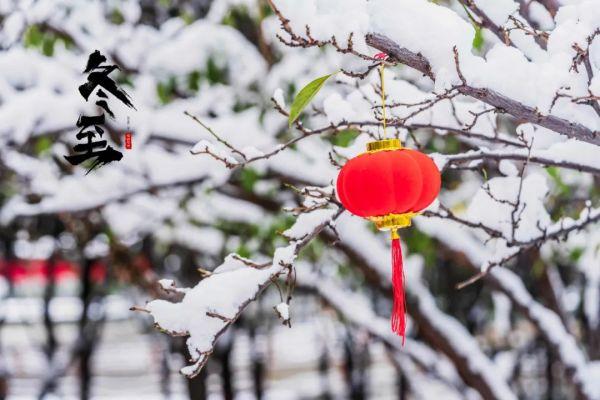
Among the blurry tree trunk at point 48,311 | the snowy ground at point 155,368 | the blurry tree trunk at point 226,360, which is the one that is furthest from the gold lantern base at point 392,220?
the snowy ground at point 155,368

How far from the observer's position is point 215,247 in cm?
559

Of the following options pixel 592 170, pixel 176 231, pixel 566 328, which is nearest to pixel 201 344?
pixel 592 170

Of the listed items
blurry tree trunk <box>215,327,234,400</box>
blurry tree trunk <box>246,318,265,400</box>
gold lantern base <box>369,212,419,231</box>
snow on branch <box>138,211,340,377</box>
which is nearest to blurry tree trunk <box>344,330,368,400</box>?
blurry tree trunk <box>246,318,265,400</box>

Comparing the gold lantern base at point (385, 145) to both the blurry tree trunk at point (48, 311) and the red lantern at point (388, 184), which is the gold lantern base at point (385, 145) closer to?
the red lantern at point (388, 184)

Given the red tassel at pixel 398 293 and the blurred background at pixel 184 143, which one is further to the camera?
the blurred background at pixel 184 143

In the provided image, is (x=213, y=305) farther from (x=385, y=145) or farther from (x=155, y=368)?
(x=155, y=368)

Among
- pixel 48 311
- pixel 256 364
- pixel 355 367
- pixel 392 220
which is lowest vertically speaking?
pixel 392 220

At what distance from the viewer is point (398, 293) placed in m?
1.75

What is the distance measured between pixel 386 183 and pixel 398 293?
0.27m

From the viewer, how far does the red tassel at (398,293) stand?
5.70 feet

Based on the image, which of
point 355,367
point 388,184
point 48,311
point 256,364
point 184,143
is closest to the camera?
point 388,184

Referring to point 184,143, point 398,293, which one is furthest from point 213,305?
point 184,143

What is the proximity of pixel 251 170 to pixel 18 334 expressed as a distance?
1967 cm

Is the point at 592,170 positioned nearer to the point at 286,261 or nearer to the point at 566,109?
the point at 566,109
